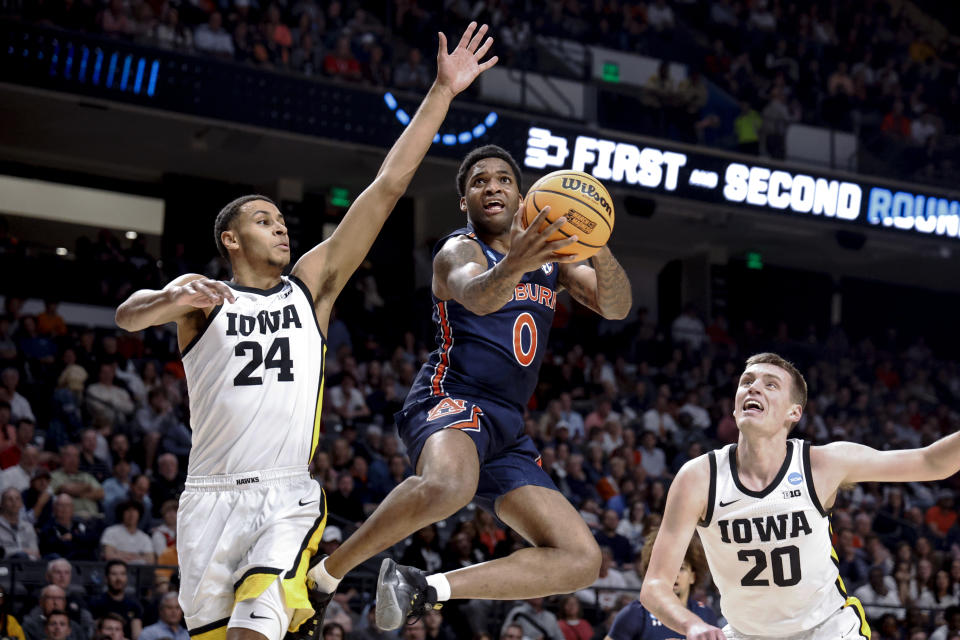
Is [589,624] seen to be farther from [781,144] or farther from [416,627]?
[781,144]

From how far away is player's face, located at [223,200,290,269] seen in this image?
5547 mm

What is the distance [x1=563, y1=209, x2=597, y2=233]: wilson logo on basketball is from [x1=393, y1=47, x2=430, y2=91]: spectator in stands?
11721 millimetres

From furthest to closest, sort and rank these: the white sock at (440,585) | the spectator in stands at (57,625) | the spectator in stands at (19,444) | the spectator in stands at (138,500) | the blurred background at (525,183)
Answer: the blurred background at (525,183), the spectator in stands at (19,444), the spectator in stands at (138,500), the spectator in stands at (57,625), the white sock at (440,585)

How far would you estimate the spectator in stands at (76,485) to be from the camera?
11.4m

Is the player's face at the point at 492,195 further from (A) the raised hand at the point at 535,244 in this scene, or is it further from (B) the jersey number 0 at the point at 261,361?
(B) the jersey number 0 at the point at 261,361

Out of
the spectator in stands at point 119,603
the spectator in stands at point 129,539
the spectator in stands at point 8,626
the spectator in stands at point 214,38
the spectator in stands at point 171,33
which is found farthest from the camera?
the spectator in stands at point 214,38

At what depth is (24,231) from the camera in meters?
19.0

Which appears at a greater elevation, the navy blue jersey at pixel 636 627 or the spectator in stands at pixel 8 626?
the navy blue jersey at pixel 636 627

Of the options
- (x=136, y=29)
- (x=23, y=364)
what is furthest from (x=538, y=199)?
(x=136, y=29)

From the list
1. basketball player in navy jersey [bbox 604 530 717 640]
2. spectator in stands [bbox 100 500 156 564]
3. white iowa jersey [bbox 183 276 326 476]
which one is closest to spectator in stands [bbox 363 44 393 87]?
spectator in stands [bbox 100 500 156 564]

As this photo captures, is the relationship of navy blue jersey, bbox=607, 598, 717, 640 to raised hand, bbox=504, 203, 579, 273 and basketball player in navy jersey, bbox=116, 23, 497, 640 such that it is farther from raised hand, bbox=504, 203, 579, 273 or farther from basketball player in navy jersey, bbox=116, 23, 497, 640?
raised hand, bbox=504, 203, 579, 273

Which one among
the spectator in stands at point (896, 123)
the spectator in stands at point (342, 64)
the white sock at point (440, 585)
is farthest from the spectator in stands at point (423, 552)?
the spectator in stands at point (896, 123)

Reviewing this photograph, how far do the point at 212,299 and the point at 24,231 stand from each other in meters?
15.3

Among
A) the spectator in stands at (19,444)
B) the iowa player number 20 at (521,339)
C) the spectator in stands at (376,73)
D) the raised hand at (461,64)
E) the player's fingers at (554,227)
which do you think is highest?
the spectator in stands at (376,73)
